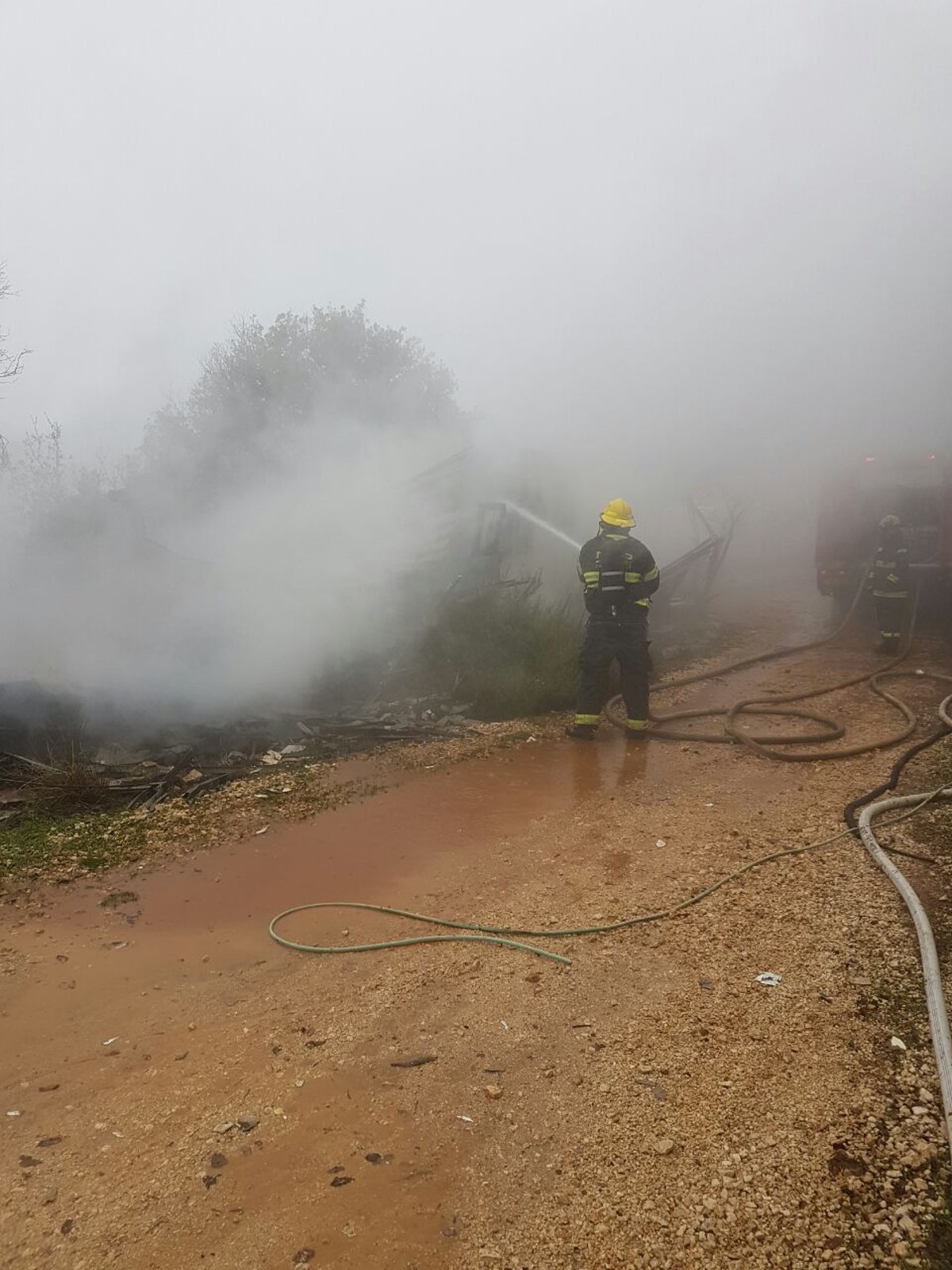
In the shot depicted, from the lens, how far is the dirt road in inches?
74.7

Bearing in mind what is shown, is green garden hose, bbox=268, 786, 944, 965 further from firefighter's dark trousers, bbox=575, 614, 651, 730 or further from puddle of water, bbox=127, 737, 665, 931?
firefighter's dark trousers, bbox=575, 614, 651, 730

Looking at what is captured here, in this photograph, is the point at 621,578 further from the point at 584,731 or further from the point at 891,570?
the point at 891,570

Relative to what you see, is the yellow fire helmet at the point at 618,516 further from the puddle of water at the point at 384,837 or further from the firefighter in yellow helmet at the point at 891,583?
the firefighter in yellow helmet at the point at 891,583

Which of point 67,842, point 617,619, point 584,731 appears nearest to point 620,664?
point 617,619

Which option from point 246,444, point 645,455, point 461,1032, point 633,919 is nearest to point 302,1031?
point 461,1032

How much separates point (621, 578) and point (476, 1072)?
430 centimetres

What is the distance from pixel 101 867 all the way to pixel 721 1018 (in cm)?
320

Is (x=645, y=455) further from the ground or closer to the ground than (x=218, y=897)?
further from the ground

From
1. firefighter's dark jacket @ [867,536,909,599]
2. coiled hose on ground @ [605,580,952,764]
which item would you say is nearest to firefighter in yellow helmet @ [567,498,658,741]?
coiled hose on ground @ [605,580,952,764]

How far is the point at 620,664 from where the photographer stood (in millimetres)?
6277

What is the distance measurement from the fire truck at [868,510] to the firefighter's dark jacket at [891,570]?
1.40 meters

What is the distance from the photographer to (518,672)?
7199mm

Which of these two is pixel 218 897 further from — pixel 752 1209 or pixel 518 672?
pixel 518 672

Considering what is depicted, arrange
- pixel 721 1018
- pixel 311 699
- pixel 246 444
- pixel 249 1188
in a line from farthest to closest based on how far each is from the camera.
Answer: pixel 246 444
pixel 311 699
pixel 721 1018
pixel 249 1188
